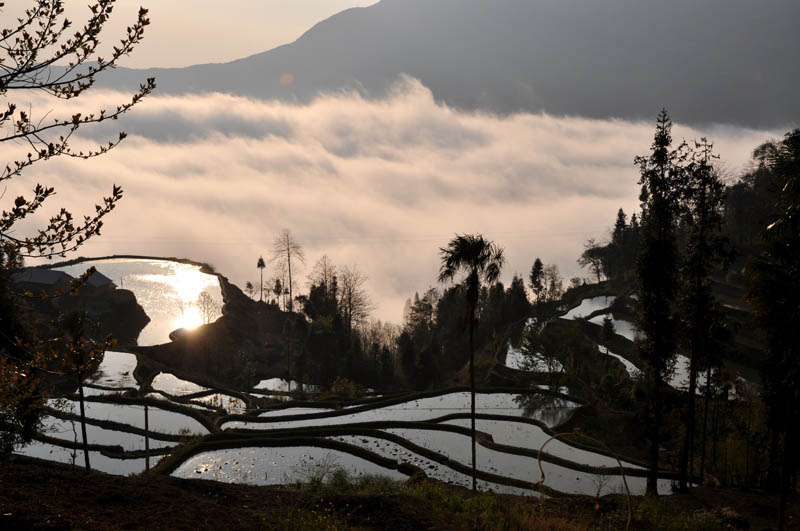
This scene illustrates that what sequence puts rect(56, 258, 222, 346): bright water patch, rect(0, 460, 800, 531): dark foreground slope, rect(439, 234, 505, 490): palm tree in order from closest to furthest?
rect(0, 460, 800, 531): dark foreground slope → rect(439, 234, 505, 490): palm tree → rect(56, 258, 222, 346): bright water patch

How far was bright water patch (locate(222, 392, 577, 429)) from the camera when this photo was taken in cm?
4162

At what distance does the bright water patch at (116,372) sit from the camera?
177 feet

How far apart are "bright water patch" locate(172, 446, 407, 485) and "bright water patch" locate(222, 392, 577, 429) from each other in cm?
765

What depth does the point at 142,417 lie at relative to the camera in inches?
1688

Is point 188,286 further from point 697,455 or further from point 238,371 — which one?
point 697,455

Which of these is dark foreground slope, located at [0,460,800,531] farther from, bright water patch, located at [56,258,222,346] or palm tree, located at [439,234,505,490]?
bright water patch, located at [56,258,222,346]

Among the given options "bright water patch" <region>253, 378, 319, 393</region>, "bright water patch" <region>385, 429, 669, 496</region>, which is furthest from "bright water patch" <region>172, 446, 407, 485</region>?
"bright water patch" <region>253, 378, 319, 393</region>

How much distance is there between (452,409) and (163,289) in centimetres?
7188

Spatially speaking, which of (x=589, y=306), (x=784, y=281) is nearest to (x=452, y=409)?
(x=784, y=281)

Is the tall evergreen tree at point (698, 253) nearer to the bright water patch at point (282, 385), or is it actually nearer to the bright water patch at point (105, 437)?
the bright water patch at point (105, 437)

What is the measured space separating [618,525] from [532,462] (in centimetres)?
1532

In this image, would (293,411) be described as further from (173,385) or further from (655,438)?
(655,438)

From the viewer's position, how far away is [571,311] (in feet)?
261

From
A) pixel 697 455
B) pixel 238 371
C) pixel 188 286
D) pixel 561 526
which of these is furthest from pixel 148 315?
pixel 561 526
